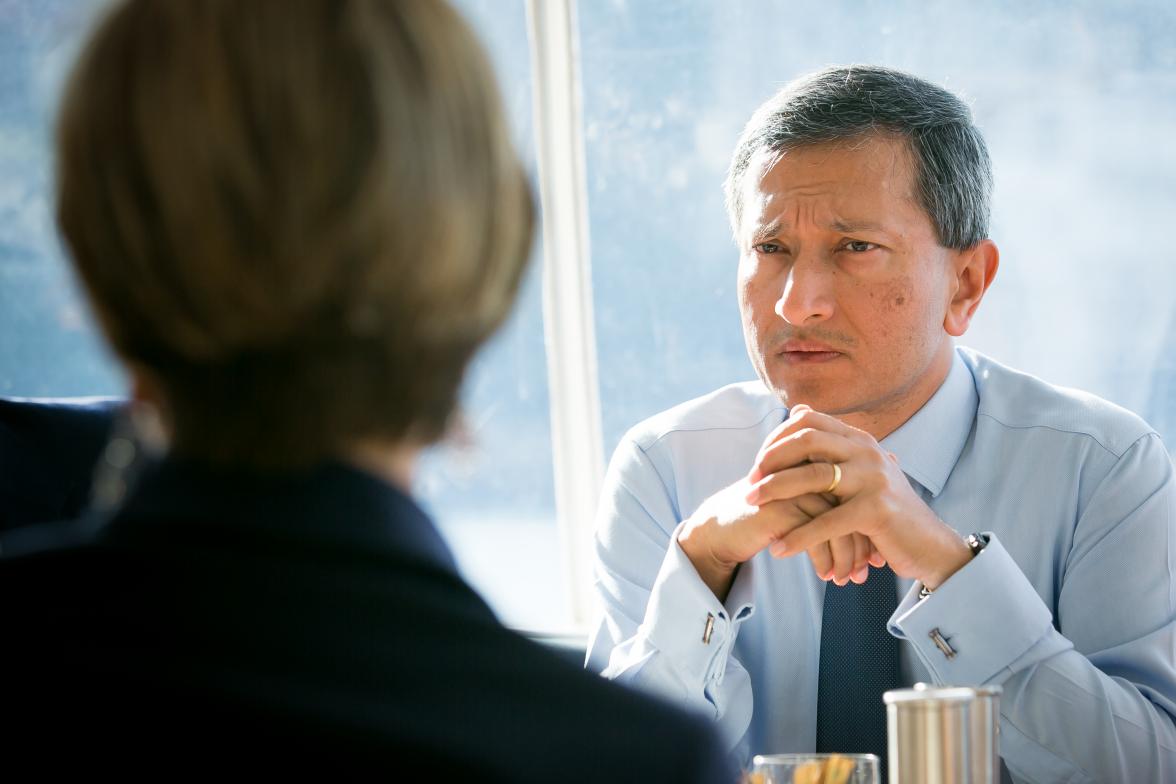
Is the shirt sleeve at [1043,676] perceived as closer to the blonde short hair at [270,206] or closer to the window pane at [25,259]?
the blonde short hair at [270,206]

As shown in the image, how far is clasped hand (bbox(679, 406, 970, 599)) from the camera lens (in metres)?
1.56

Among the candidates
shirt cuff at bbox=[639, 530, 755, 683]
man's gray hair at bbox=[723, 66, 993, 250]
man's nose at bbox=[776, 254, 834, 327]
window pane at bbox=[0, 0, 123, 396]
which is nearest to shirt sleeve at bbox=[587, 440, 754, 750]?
shirt cuff at bbox=[639, 530, 755, 683]

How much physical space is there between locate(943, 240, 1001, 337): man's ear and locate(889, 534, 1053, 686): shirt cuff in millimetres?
589

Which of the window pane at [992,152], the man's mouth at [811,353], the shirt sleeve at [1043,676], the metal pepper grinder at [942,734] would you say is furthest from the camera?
the window pane at [992,152]

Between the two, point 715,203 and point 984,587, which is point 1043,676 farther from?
point 715,203

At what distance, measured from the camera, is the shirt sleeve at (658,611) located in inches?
63.5

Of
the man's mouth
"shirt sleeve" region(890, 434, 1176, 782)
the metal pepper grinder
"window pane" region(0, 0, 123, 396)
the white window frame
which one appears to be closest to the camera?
the metal pepper grinder

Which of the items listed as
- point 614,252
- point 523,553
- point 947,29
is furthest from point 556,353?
point 947,29

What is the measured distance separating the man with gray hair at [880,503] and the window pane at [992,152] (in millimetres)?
1392

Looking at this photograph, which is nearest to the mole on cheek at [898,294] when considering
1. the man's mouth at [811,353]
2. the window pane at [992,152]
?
the man's mouth at [811,353]

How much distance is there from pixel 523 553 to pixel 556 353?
2.34ft

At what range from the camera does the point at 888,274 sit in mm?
1905

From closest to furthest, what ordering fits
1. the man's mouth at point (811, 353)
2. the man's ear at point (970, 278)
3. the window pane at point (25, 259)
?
the man's mouth at point (811, 353) < the man's ear at point (970, 278) < the window pane at point (25, 259)

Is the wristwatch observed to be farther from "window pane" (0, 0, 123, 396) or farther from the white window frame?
"window pane" (0, 0, 123, 396)
